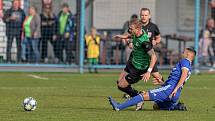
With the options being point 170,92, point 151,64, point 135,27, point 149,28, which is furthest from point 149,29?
point 170,92

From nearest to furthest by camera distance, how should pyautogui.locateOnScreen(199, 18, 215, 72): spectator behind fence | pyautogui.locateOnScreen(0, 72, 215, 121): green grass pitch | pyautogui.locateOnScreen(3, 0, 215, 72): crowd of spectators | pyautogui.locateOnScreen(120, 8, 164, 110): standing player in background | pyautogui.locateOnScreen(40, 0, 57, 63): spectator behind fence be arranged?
pyautogui.locateOnScreen(0, 72, 215, 121): green grass pitch, pyautogui.locateOnScreen(120, 8, 164, 110): standing player in background, pyautogui.locateOnScreen(3, 0, 215, 72): crowd of spectators, pyautogui.locateOnScreen(40, 0, 57, 63): spectator behind fence, pyautogui.locateOnScreen(199, 18, 215, 72): spectator behind fence

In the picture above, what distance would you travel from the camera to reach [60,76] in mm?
22828

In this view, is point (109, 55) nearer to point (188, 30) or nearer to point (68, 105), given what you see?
point (188, 30)

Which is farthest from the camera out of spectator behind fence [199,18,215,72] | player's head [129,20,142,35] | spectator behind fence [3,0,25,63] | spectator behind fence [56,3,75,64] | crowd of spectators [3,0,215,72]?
spectator behind fence [199,18,215,72]

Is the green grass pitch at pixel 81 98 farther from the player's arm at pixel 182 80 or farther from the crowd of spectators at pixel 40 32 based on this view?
the crowd of spectators at pixel 40 32

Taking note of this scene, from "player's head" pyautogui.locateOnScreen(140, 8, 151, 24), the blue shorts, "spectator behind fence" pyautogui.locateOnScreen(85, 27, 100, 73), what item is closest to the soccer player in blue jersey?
the blue shorts

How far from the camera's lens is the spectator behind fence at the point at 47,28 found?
977 inches

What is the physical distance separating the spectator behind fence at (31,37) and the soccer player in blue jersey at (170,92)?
12364mm

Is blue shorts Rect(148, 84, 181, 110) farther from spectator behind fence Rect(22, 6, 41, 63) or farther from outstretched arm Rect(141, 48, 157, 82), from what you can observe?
spectator behind fence Rect(22, 6, 41, 63)

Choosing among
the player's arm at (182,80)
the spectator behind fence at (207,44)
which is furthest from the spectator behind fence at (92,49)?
the player's arm at (182,80)

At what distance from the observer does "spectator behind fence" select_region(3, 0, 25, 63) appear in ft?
80.2

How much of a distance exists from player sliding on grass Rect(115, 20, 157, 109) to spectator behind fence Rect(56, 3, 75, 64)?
10735 millimetres

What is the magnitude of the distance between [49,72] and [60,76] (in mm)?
2079

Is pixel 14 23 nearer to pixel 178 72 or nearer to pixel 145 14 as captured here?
pixel 145 14
